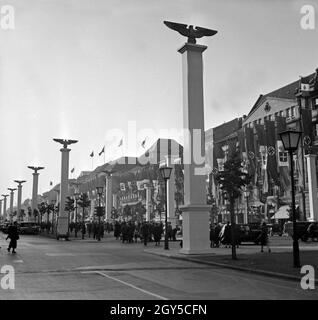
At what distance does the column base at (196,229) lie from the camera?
24344mm

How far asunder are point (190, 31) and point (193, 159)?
296 inches

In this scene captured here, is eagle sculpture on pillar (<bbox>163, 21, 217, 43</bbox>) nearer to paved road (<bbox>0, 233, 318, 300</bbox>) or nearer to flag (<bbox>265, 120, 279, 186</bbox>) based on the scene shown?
paved road (<bbox>0, 233, 318, 300</bbox>)

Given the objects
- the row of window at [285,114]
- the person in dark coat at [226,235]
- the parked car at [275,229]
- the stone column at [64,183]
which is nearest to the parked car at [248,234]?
the person in dark coat at [226,235]

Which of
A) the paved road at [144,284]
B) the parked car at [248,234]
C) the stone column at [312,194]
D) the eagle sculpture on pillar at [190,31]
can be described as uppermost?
the eagle sculpture on pillar at [190,31]

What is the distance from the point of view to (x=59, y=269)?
16.8 meters

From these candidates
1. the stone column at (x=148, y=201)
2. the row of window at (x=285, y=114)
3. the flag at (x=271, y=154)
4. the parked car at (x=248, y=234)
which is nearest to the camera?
the parked car at (x=248, y=234)

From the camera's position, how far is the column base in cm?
2434

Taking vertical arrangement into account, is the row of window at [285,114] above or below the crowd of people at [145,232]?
above

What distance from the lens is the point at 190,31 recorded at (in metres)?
27.0

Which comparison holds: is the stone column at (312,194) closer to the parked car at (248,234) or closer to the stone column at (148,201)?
the parked car at (248,234)

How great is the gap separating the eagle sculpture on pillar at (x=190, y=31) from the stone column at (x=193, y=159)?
793mm

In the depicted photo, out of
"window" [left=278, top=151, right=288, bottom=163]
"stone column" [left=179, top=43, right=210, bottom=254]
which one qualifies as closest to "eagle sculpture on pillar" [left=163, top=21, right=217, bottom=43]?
"stone column" [left=179, top=43, right=210, bottom=254]
